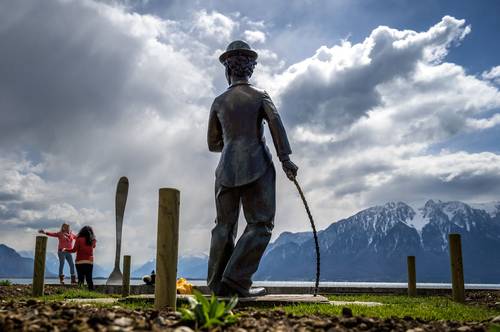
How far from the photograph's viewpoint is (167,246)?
19.0ft

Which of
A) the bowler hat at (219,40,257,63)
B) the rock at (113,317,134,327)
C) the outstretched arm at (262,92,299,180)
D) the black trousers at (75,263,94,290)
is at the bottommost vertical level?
the rock at (113,317,134,327)

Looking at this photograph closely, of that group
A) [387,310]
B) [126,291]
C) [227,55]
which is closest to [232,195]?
[227,55]

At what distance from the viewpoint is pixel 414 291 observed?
1416 cm

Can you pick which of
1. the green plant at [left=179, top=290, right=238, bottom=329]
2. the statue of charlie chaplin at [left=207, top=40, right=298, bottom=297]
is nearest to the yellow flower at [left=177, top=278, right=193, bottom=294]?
the statue of charlie chaplin at [left=207, top=40, right=298, bottom=297]

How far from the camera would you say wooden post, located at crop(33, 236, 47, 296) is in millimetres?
11719

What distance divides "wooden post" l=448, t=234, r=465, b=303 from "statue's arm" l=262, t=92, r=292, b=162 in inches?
183

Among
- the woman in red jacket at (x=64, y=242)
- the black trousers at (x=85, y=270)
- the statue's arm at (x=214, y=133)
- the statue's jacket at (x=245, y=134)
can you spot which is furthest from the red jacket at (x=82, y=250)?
the statue's jacket at (x=245, y=134)

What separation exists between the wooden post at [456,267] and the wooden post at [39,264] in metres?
9.06

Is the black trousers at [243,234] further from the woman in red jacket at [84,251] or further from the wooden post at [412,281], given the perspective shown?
the woman in red jacket at [84,251]

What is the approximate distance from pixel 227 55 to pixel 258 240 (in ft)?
10.9

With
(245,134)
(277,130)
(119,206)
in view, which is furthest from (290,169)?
(119,206)

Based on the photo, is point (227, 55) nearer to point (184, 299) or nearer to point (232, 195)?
point (232, 195)

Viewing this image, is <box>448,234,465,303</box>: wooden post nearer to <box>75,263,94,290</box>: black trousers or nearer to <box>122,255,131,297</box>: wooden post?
<box>122,255,131,297</box>: wooden post

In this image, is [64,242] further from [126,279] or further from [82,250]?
[126,279]
